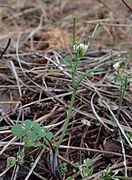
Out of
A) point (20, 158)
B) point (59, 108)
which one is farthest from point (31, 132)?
point (59, 108)

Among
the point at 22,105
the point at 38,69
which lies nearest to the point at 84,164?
the point at 22,105

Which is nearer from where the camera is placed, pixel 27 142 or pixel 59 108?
pixel 27 142

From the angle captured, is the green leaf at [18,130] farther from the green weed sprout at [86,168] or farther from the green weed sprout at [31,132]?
the green weed sprout at [86,168]

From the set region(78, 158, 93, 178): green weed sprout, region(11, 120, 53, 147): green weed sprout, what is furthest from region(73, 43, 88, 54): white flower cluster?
region(78, 158, 93, 178): green weed sprout

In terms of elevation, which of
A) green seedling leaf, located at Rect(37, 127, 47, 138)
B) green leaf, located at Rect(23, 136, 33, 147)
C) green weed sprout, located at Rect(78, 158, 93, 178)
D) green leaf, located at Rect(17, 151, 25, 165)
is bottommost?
green weed sprout, located at Rect(78, 158, 93, 178)

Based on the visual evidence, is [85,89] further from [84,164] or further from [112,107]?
[84,164]

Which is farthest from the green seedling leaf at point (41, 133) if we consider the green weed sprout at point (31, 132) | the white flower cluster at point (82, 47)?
the white flower cluster at point (82, 47)

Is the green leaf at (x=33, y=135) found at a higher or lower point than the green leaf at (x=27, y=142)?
higher

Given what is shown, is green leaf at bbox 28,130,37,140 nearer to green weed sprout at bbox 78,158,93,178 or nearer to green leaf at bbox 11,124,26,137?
green leaf at bbox 11,124,26,137

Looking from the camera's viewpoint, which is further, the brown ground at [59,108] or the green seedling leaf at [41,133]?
the brown ground at [59,108]

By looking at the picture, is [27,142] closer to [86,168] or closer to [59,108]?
Answer: [86,168]

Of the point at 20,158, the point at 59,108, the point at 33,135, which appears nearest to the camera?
the point at 33,135
